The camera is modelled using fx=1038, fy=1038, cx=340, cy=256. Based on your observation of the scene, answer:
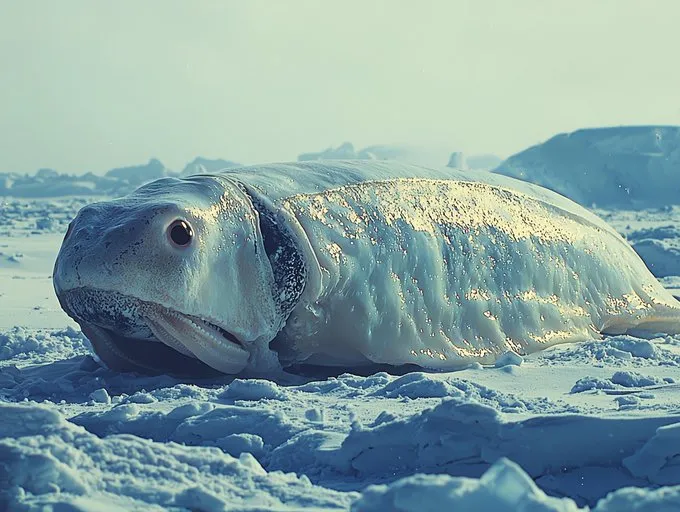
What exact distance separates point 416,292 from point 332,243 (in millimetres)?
458

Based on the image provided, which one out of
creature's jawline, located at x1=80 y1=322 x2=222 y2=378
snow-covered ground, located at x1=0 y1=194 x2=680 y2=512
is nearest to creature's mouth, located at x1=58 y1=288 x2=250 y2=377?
creature's jawline, located at x1=80 y1=322 x2=222 y2=378

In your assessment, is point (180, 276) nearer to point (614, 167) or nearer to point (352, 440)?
point (352, 440)

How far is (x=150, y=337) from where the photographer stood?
12.7 feet

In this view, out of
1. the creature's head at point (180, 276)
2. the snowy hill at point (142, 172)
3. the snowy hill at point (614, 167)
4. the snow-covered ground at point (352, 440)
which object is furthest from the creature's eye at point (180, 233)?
the snowy hill at point (142, 172)

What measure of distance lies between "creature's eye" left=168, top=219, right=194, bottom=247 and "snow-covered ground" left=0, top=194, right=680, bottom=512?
0.51m

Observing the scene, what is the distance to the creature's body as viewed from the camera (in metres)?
3.68

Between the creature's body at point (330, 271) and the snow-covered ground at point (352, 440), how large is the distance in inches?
7.9

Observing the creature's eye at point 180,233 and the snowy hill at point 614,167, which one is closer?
the creature's eye at point 180,233

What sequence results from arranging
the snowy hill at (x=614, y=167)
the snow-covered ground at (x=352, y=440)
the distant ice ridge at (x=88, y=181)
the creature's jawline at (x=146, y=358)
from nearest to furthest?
1. the snow-covered ground at (x=352, y=440)
2. the creature's jawline at (x=146, y=358)
3. the snowy hill at (x=614, y=167)
4. the distant ice ridge at (x=88, y=181)

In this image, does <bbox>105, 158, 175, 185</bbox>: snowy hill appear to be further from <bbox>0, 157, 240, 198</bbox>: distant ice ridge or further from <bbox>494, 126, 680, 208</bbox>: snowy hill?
<bbox>494, 126, 680, 208</bbox>: snowy hill

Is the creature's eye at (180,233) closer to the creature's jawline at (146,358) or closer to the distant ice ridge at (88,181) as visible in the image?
the creature's jawline at (146,358)

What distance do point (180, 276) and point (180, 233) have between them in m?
0.15

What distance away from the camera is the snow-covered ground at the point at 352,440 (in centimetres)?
193

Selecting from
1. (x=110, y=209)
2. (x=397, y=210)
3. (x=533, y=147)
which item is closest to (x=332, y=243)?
(x=397, y=210)
